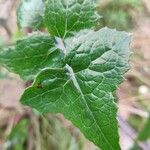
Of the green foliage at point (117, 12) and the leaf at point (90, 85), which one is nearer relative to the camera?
the leaf at point (90, 85)

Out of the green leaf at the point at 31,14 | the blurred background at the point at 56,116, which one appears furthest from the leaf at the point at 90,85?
the blurred background at the point at 56,116

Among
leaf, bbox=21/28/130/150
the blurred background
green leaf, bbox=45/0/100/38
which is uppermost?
green leaf, bbox=45/0/100/38

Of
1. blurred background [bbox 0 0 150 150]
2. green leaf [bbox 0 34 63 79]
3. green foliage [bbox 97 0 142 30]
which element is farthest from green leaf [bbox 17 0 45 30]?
green foliage [bbox 97 0 142 30]

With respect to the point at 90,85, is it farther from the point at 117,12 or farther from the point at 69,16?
the point at 117,12

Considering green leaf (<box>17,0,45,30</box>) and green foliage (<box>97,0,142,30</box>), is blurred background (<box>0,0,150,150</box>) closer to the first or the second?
green foliage (<box>97,0,142,30</box>)

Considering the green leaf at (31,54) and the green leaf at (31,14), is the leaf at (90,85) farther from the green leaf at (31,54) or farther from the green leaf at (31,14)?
the green leaf at (31,14)

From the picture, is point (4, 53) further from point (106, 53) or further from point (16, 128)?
point (16, 128)

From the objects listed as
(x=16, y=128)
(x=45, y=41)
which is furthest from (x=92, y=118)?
(x=16, y=128)
